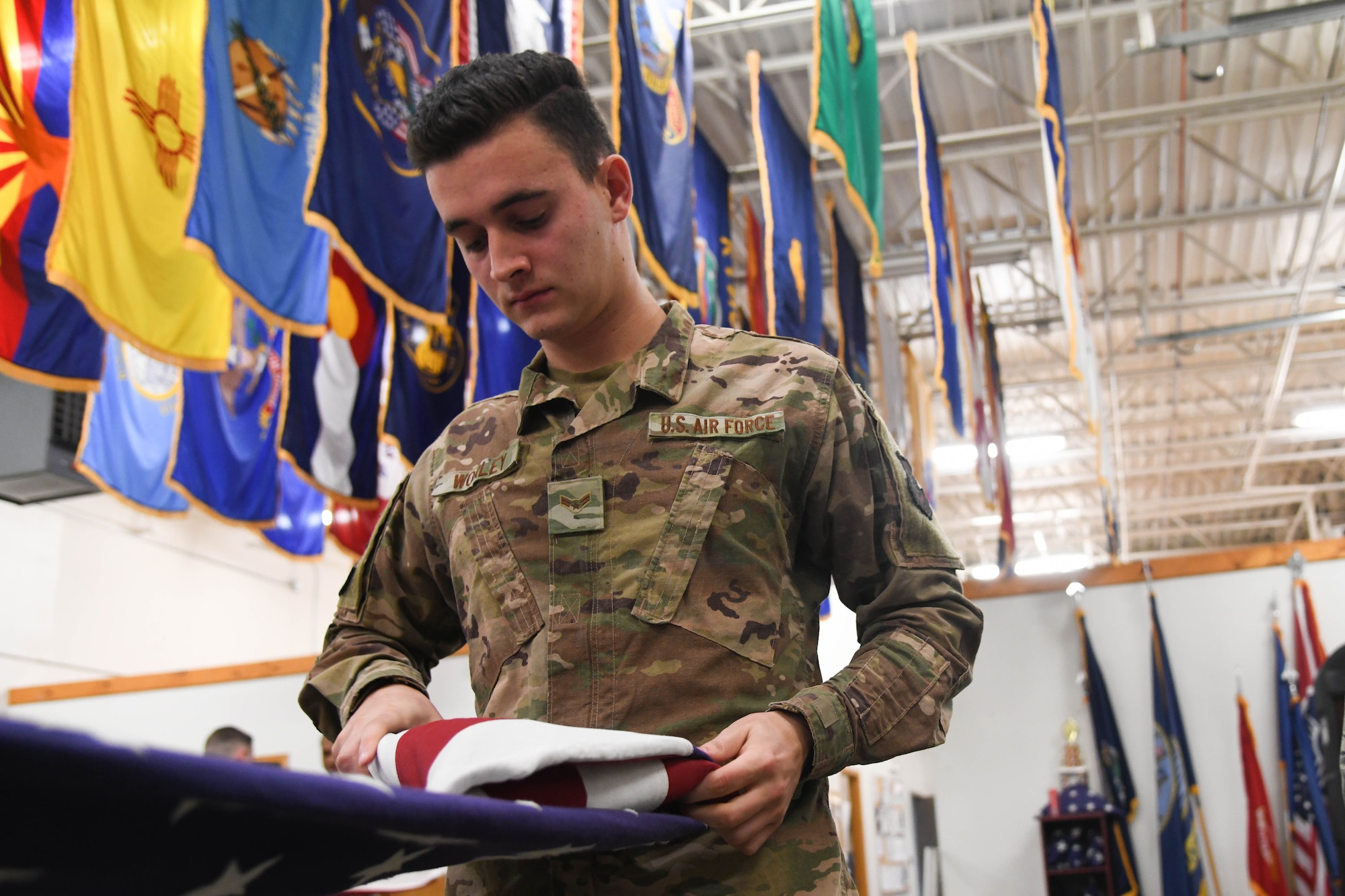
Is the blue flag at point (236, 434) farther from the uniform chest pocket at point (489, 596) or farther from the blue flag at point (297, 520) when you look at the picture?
the uniform chest pocket at point (489, 596)

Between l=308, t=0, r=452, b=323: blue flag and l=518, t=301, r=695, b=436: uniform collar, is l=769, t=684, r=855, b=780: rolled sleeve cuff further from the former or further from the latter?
l=308, t=0, r=452, b=323: blue flag

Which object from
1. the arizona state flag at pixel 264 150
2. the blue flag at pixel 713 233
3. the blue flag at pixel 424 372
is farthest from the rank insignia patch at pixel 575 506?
the blue flag at pixel 713 233

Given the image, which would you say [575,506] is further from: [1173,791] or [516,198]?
[1173,791]

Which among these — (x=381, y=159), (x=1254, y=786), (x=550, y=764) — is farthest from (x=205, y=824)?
(x=1254, y=786)

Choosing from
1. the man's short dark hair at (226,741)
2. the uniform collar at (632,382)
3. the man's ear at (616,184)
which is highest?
the man's ear at (616,184)

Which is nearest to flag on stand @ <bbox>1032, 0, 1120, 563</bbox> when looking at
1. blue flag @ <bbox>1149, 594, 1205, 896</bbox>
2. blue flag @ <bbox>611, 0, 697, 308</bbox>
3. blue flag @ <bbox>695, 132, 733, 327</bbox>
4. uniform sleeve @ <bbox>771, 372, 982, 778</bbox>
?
blue flag @ <bbox>1149, 594, 1205, 896</bbox>

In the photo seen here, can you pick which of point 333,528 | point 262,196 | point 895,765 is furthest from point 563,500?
point 895,765

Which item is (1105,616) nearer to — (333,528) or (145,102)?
(333,528)

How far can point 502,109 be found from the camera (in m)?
1.13

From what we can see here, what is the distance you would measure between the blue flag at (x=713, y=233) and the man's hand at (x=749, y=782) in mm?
5779

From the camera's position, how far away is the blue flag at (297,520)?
23.3 ft

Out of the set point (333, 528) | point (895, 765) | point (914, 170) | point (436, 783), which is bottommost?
point (895, 765)

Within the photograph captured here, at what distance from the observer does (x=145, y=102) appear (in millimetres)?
3316

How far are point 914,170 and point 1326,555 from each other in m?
5.17
